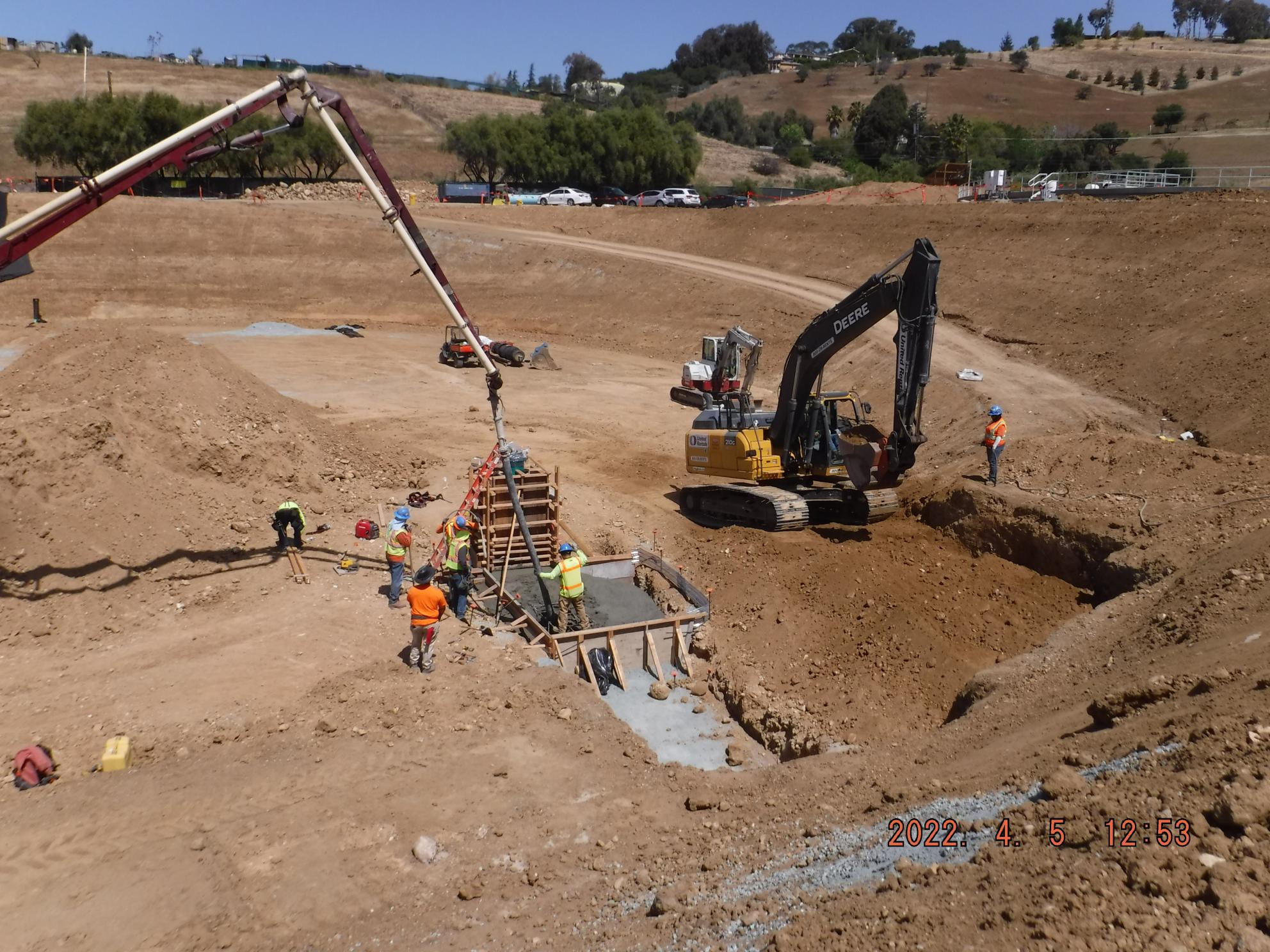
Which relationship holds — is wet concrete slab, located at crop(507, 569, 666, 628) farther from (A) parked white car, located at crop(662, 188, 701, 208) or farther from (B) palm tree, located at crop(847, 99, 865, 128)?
(B) palm tree, located at crop(847, 99, 865, 128)

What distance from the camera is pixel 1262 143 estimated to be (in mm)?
66438

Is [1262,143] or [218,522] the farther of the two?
[1262,143]

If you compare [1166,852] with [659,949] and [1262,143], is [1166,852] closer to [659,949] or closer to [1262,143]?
[659,949]

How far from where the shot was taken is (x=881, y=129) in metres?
80.4

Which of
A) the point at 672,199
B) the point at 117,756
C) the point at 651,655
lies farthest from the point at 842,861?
the point at 672,199

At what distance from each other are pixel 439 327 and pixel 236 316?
28.2ft

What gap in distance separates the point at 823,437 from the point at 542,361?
1747 centimetres

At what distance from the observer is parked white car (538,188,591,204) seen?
2266 inches

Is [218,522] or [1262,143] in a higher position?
[1262,143]

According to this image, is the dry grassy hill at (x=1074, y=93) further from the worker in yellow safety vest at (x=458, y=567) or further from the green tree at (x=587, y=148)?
the worker in yellow safety vest at (x=458, y=567)

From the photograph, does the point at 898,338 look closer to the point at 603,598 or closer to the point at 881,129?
the point at 603,598

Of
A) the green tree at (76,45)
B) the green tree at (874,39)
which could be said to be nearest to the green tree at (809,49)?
the green tree at (874,39)

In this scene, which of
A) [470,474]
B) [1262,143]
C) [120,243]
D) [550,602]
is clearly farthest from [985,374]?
[1262,143]

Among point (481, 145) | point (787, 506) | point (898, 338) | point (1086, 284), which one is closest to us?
point (898, 338)
